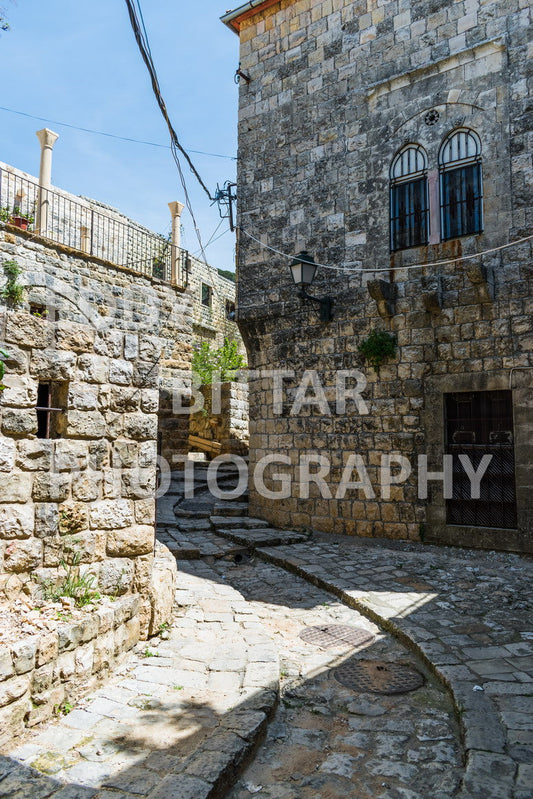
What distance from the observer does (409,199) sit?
304 inches

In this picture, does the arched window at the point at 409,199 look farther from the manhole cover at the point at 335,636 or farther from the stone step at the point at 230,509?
the manhole cover at the point at 335,636

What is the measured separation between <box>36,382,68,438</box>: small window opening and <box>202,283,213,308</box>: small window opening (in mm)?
19525

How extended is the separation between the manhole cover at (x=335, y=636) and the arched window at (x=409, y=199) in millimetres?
5152

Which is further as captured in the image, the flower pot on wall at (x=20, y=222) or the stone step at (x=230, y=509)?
the flower pot on wall at (x=20, y=222)

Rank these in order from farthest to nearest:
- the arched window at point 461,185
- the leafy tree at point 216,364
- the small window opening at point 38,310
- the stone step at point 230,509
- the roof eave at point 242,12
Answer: the leafy tree at point 216,364 → the roof eave at point 242,12 → the stone step at point 230,509 → the arched window at point 461,185 → the small window opening at point 38,310

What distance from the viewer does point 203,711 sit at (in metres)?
3.05

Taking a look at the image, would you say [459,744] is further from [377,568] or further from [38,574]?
[377,568]

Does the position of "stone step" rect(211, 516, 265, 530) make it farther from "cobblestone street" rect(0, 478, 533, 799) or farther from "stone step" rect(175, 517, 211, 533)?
"cobblestone street" rect(0, 478, 533, 799)

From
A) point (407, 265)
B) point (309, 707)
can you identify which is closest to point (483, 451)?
point (407, 265)

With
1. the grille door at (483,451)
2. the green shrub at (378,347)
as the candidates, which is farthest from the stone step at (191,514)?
the grille door at (483,451)

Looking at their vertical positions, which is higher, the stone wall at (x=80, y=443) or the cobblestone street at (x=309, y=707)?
the stone wall at (x=80, y=443)

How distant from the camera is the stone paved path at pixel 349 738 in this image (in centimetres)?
266

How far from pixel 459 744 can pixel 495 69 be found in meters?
7.44

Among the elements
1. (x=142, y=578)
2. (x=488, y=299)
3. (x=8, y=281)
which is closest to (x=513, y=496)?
(x=488, y=299)
